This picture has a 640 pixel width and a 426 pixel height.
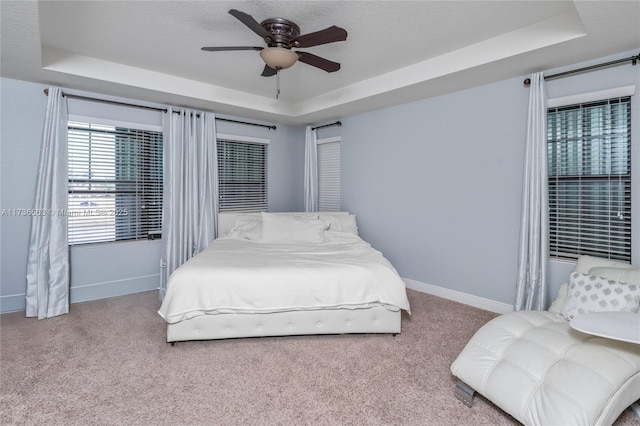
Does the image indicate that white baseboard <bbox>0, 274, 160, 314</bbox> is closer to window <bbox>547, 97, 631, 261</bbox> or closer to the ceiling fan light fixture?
the ceiling fan light fixture

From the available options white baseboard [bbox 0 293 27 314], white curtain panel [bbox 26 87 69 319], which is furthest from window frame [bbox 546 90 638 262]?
white baseboard [bbox 0 293 27 314]

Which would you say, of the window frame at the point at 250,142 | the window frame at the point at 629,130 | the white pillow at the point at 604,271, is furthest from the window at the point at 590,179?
the window frame at the point at 250,142

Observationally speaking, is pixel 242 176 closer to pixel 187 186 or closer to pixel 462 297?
pixel 187 186

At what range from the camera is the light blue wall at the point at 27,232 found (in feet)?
10.7

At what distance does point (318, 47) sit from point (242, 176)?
2.53m

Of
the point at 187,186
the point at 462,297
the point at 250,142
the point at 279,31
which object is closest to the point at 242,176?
the point at 250,142

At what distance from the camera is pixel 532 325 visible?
78.7 inches

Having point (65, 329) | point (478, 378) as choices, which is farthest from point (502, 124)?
point (65, 329)

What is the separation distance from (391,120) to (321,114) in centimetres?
103

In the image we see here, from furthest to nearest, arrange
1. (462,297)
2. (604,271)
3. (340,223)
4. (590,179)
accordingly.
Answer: (340,223) < (462,297) < (590,179) < (604,271)

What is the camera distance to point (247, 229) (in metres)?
4.14

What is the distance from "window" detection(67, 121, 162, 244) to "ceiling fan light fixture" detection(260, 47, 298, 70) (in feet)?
7.93

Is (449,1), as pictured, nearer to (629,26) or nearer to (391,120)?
(629,26)

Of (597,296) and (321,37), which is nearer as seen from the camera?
(597,296)
